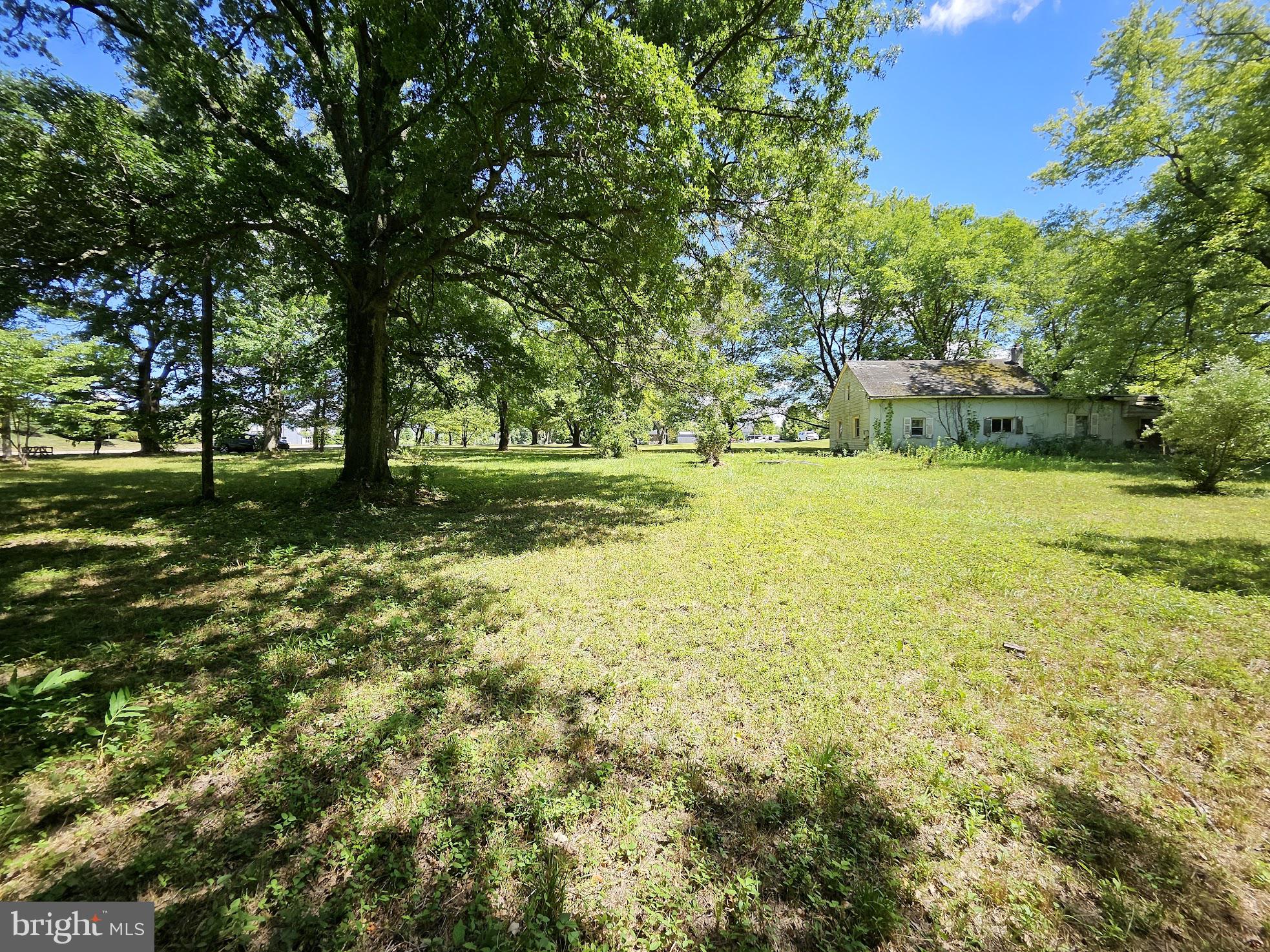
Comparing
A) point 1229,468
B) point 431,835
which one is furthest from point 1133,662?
point 1229,468

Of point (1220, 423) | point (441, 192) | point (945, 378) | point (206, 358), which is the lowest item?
point (1220, 423)

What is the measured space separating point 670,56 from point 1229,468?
1597 cm

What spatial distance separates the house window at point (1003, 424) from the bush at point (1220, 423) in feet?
45.2

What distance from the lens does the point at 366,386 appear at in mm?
9055

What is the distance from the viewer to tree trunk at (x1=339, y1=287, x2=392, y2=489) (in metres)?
8.72

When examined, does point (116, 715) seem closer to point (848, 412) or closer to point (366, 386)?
point (366, 386)

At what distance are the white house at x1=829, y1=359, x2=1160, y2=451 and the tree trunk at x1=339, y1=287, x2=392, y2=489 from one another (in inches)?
938

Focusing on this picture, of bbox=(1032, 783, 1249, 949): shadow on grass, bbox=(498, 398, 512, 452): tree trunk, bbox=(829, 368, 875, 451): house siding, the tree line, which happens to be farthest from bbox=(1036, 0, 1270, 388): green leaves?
bbox=(498, 398, 512, 452): tree trunk

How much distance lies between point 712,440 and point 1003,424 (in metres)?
18.3

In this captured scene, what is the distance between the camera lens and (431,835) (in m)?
2.05

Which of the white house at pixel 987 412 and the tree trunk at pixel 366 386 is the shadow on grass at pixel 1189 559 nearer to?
the tree trunk at pixel 366 386
